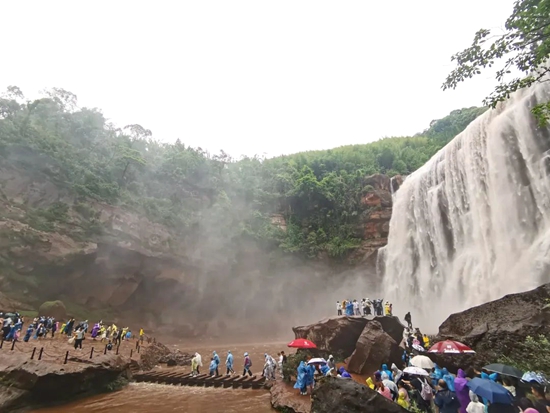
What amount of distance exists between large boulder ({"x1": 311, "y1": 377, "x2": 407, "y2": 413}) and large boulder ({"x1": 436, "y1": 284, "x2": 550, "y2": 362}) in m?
5.53

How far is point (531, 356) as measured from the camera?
8742mm

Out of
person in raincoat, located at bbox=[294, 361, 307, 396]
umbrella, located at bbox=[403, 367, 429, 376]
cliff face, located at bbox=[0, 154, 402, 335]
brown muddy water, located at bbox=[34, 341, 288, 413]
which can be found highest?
cliff face, located at bbox=[0, 154, 402, 335]

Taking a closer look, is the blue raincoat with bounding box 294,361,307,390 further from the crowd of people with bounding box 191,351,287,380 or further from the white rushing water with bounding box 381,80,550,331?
the white rushing water with bounding box 381,80,550,331

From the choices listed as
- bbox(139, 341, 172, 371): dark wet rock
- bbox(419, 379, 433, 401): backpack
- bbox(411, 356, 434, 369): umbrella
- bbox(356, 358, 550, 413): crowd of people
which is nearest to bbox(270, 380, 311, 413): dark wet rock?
bbox(356, 358, 550, 413): crowd of people

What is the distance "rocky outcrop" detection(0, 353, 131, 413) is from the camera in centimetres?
1093

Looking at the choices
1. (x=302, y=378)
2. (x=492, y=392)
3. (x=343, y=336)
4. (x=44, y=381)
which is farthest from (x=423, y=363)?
(x=44, y=381)

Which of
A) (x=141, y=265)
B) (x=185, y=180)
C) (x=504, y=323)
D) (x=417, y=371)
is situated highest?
(x=185, y=180)

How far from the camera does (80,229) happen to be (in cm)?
2702

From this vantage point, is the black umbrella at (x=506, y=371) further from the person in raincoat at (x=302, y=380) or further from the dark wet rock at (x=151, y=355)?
the dark wet rock at (x=151, y=355)

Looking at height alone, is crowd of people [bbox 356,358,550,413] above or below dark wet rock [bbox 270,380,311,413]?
above

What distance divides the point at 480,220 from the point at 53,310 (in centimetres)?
2920

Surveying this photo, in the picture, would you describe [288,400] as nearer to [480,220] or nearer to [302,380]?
[302,380]

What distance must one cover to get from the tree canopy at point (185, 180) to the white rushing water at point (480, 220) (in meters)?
10.5

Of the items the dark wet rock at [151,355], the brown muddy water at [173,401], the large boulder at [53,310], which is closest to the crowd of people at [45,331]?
the dark wet rock at [151,355]
